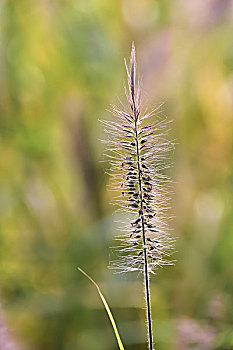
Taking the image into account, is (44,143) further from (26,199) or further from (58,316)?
(58,316)

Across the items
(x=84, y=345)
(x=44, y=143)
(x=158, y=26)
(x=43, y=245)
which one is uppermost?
(x=158, y=26)

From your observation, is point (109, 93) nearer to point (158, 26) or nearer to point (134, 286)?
point (158, 26)

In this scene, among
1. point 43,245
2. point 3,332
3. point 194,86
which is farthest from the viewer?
point 194,86

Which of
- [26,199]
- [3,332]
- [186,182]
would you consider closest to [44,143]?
[26,199]

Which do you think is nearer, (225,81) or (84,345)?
(84,345)

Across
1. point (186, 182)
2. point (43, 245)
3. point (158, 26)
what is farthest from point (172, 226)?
point (158, 26)

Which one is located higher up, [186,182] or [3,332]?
[186,182]

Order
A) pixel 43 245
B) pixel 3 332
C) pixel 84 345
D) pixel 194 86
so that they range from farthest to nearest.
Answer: pixel 194 86 < pixel 43 245 < pixel 84 345 < pixel 3 332
